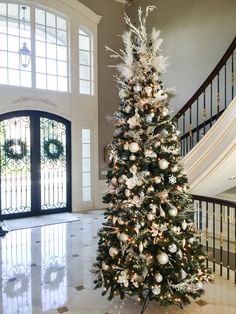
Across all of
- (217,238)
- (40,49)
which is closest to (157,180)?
(217,238)

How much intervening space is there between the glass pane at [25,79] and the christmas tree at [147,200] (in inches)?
188

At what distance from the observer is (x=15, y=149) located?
289 inches

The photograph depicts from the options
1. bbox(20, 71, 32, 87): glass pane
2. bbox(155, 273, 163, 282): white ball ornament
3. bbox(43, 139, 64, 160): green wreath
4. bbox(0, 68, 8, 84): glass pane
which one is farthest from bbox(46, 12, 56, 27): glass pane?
bbox(155, 273, 163, 282): white ball ornament

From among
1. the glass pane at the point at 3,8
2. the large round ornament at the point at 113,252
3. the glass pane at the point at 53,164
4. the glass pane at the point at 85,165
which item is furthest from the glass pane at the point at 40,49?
the large round ornament at the point at 113,252

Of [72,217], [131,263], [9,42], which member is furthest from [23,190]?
[131,263]

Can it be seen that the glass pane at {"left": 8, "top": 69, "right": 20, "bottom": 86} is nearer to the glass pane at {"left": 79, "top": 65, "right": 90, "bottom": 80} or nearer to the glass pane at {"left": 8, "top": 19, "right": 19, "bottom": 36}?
the glass pane at {"left": 8, "top": 19, "right": 19, "bottom": 36}

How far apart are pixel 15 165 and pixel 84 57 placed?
11.2ft

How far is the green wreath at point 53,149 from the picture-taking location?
25.3 feet

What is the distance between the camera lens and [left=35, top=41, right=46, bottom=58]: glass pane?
7.56 m

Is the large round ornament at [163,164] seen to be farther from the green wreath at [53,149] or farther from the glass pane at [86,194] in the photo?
the glass pane at [86,194]

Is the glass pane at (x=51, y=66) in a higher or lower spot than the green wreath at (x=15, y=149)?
higher

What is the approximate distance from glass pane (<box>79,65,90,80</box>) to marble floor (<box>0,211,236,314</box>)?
4.35m

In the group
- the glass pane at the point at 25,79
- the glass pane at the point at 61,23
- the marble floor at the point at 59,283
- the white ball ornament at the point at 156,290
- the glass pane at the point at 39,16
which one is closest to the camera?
the white ball ornament at the point at 156,290

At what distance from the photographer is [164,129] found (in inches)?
124
